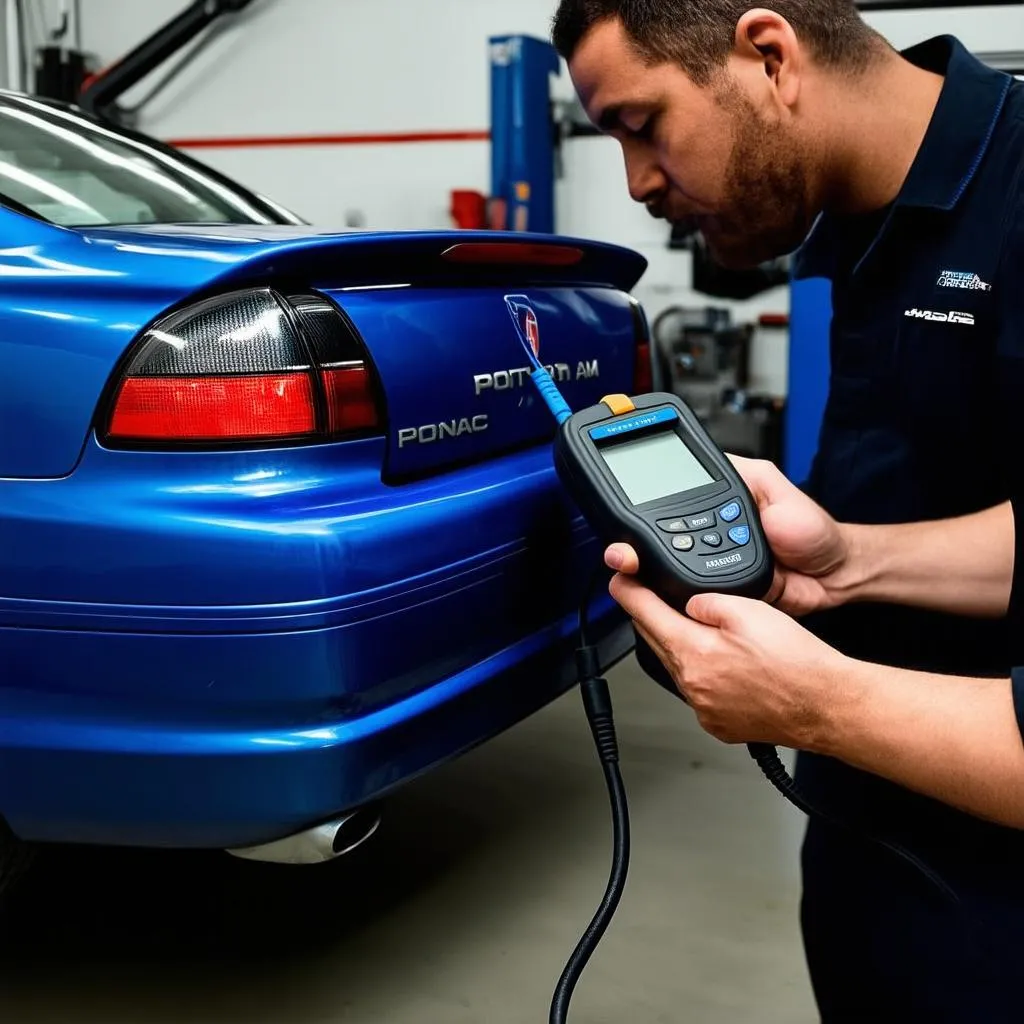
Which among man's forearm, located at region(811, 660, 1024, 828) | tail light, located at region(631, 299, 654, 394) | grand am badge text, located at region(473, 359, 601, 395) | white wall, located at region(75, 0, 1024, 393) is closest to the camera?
man's forearm, located at region(811, 660, 1024, 828)

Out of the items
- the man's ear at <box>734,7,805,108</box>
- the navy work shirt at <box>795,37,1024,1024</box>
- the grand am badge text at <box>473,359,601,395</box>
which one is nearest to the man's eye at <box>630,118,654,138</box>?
the man's ear at <box>734,7,805,108</box>

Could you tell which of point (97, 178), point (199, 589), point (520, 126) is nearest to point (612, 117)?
point (199, 589)

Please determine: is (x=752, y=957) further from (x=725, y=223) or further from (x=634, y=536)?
(x=725, y=223)

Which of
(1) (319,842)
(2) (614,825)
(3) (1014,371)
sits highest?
(3) (1014,371)

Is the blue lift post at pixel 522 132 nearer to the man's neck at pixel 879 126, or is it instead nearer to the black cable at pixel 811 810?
the man's neck at pixel 879 126

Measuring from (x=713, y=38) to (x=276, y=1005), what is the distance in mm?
1302

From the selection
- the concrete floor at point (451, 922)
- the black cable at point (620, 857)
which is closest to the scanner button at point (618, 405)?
the black cable at point (620, 857)

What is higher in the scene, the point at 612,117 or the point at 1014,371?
the point at 612,117

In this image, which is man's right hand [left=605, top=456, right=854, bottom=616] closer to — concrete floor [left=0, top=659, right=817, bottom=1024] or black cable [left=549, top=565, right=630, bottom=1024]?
black cable [left=549, top=565, right=630, bottom=1024]

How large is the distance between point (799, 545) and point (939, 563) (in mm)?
143

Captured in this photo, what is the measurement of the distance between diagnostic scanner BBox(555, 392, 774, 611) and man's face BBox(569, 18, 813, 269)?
0.69 ft

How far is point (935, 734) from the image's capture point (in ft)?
2.70

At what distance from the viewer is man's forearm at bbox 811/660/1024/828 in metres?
0.80

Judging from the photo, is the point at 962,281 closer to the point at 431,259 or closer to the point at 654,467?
the point at 654,467
